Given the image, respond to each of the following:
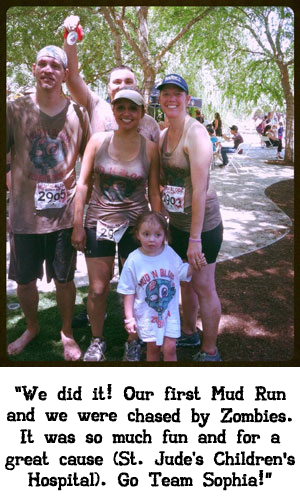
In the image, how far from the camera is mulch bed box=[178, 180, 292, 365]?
2.55 metres

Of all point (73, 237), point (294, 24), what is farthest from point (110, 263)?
point (294, 24)

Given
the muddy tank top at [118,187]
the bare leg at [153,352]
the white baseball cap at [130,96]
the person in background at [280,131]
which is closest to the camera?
the white baseball cap at [130,96]

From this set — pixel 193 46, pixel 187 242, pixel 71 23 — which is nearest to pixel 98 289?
pixel 187 242

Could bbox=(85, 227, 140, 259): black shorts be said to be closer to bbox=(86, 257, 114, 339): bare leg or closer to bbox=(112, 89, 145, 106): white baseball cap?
bbox=(86, 257, 114, 339): bare leg

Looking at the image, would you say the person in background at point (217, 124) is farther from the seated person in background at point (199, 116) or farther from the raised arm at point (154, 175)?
the raised arm at point (154, 175)

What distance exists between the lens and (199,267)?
247 cm

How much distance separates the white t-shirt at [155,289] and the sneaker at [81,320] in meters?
0.40

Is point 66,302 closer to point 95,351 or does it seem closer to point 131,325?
point 95,351

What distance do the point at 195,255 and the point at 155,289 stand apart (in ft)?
0.94

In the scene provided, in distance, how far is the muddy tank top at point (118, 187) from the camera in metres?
2.44

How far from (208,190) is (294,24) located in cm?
100

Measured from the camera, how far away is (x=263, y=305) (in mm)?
2689

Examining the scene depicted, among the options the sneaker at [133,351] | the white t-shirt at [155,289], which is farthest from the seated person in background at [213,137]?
the sneaker at [133,351]

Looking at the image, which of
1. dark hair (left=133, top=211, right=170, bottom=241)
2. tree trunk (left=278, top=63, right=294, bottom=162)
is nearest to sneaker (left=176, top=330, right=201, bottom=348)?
dark hair (left=133, top=211, right=170, bottom=241)
